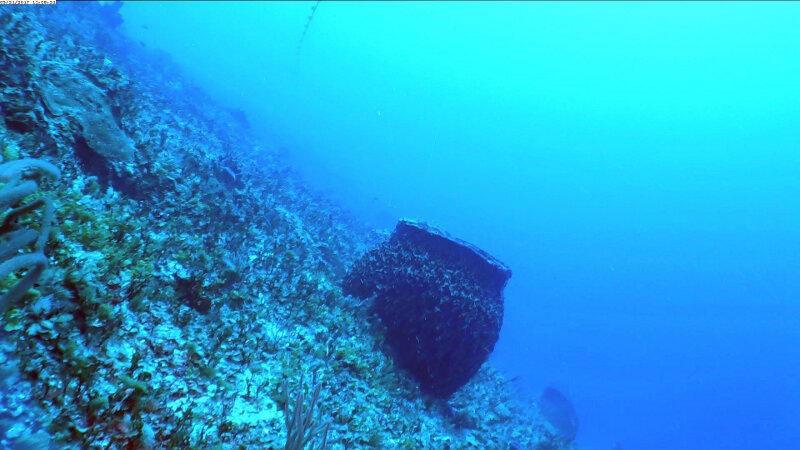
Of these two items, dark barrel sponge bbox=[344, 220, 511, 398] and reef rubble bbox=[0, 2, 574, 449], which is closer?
reef rubble bbox=[0, 2, 574, 449]

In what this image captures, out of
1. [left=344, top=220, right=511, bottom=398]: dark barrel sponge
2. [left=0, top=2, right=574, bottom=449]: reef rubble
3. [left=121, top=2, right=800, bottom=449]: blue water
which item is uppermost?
[left=121, top=2, right=800, bottom=449]: blue water

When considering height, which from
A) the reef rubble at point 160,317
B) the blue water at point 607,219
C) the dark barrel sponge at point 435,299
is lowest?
the reef rubble at point 160,317

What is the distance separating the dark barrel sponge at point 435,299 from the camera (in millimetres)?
9320

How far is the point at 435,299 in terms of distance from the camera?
31.4 ft

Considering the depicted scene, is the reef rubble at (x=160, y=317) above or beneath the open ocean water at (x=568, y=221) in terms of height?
beneath

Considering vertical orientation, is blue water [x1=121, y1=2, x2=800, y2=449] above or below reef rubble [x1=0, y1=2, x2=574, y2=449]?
above

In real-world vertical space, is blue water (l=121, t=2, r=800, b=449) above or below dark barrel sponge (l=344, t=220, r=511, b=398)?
above

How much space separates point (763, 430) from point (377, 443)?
119 metres

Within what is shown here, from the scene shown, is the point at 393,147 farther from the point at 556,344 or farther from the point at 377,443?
the point at 377,443

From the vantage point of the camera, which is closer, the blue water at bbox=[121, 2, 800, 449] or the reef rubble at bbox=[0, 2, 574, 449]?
the reef rubble at bbox=[0, 2, 574, 449]

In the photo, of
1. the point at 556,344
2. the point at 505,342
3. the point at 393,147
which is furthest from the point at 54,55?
the point at 393,147

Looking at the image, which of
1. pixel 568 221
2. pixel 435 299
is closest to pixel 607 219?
pixel 568 221

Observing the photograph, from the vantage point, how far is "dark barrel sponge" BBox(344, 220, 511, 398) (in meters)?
9.32

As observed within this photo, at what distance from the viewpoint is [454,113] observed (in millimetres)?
198875
